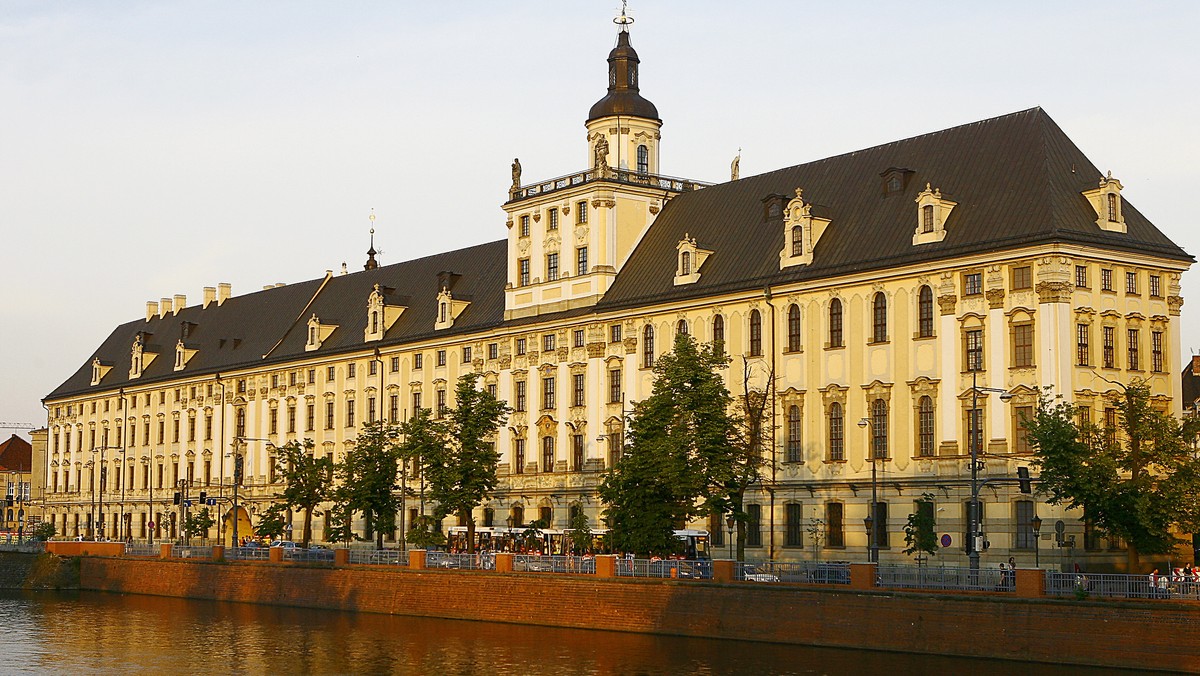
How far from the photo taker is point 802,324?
261 ft

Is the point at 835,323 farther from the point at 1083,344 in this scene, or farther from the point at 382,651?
the point at 382,651

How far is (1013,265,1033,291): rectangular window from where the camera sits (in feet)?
230

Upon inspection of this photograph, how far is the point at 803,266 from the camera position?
80000 millimetres

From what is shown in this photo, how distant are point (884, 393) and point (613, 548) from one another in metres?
13.5

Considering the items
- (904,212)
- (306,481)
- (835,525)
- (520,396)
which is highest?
(904,212)

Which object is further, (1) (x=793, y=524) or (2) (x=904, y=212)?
(1) (x=793, y=524)

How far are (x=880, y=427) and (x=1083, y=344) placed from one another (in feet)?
31.8

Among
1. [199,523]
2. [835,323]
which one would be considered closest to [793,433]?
[835,323]

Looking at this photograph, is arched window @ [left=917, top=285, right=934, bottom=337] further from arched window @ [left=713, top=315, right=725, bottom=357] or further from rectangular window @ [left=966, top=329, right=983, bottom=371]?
arched window @ [left=713, top=315, right=725, bottom=357]

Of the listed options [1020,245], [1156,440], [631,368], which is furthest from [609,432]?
[1156,440]

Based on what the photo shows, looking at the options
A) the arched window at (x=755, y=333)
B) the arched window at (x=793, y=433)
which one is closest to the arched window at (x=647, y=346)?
the arched window at (x=755, y=333)

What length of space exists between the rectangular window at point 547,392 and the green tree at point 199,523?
2998 cm

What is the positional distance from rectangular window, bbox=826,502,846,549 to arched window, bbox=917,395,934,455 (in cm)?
517

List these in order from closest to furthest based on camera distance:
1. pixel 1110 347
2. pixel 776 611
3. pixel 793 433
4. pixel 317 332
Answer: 1. pixel 776 611
2. pixel 1110 347
3. pixel 793 433
4. pixel 317 332
